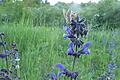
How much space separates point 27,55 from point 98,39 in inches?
86.4

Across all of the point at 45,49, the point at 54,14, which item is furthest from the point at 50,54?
the point at 54,14

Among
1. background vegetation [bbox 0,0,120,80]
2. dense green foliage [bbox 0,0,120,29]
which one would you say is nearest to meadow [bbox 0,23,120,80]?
background vegetation [bbox 0,0,120,80]

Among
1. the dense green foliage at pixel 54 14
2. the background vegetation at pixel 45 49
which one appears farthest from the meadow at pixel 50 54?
the dense green foliage at pixel 54 14

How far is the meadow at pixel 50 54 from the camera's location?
391 cm

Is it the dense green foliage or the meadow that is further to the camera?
the dense green foliage

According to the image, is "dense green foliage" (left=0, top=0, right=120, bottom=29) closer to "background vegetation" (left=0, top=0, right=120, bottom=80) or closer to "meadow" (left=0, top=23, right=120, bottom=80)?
"background vegetation" (left=0, top=0, right=120, bottom=80)

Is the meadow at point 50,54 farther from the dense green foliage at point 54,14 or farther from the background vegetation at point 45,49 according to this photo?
the dense green foliage at point 54,14

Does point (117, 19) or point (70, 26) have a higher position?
point (70, 26)

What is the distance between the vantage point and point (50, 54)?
4.21 m

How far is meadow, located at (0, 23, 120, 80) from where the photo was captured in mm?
3907

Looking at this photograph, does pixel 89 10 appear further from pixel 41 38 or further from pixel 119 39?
pixel 41 38

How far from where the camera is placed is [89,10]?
10.6 m

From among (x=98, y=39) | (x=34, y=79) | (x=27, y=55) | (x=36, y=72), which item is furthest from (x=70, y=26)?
(x=98, y=39)

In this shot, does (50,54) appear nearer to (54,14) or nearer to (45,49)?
(45,49)
